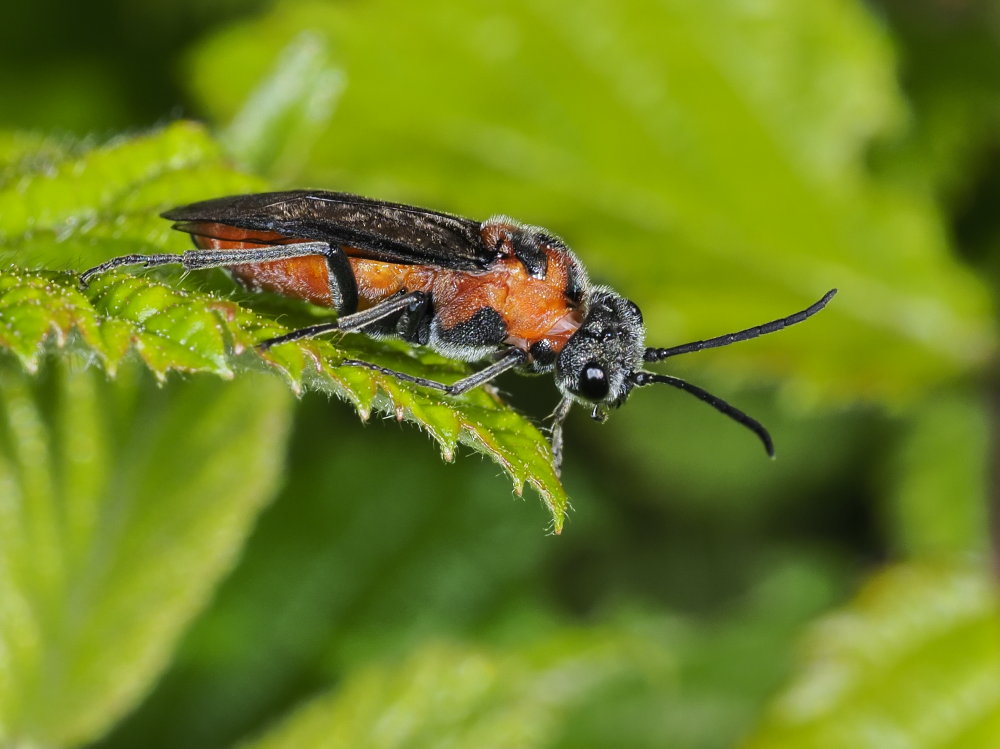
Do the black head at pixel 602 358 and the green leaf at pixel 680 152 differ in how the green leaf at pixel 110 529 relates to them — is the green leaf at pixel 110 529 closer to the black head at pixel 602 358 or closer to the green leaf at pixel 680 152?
the black head at pixel 602 358

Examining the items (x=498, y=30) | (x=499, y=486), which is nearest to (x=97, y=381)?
(x=499, y=486)

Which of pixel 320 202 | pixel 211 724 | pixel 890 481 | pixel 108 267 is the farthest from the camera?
pixel 890 481

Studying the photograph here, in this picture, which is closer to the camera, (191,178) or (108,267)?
(108,267)

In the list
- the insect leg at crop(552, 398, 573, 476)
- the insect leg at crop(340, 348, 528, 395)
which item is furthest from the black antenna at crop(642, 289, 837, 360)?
the insect leg at crop(340, 348, 528, 395)

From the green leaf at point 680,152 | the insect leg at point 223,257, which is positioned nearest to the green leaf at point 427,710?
the insect leg at point 223,257

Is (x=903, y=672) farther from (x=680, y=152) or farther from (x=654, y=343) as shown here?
(x=680, y=152)

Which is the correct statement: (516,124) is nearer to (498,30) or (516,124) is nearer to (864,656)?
(498,30)
